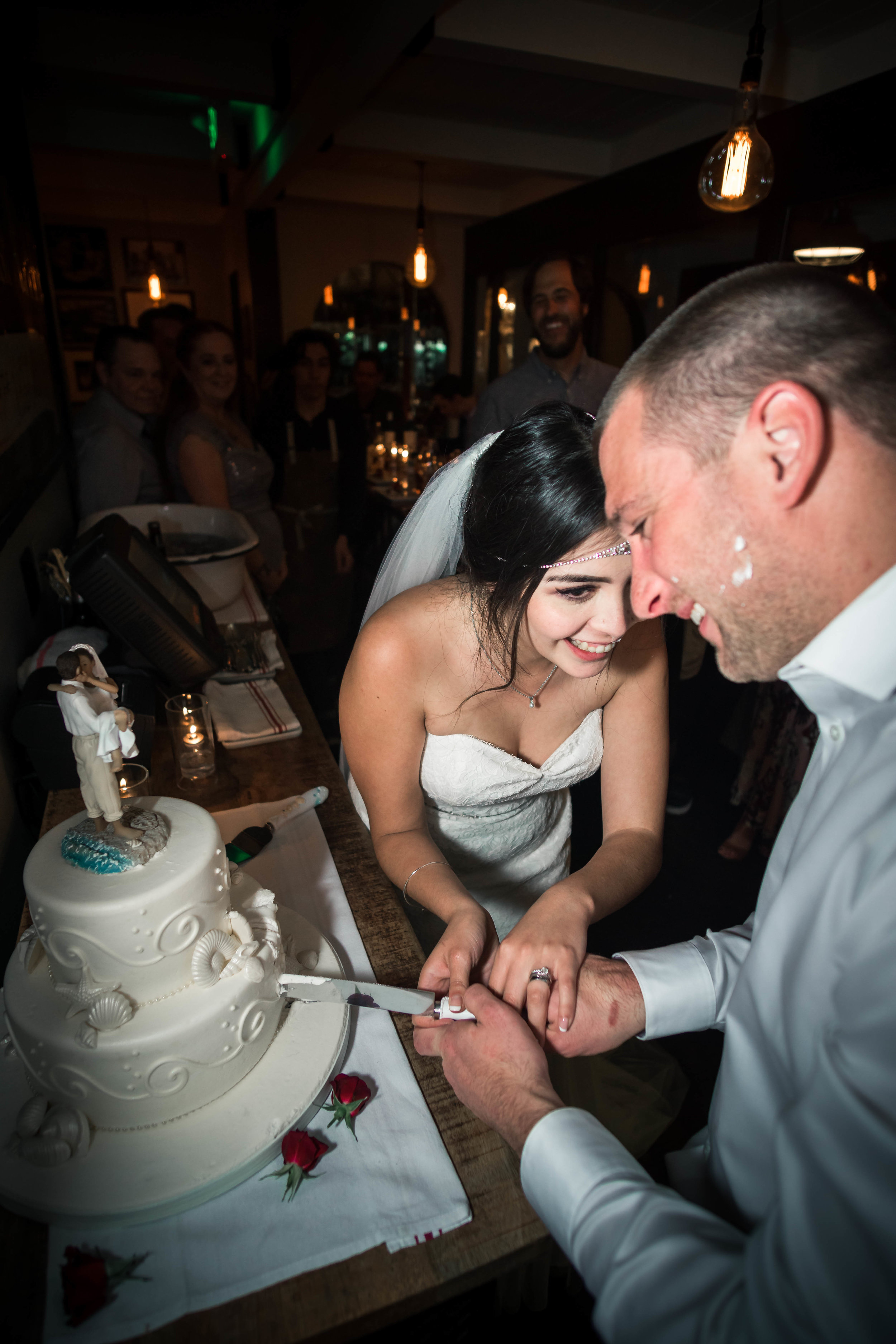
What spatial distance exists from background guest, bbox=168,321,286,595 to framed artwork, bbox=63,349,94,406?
23.4ft

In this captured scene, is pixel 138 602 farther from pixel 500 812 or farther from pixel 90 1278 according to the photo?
pixel 90 1278

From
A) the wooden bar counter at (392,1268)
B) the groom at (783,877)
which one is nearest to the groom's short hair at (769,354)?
the groom at (783,877)

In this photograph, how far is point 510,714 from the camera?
1.78 m

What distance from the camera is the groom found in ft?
1.98

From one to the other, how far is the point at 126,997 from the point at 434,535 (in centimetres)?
134

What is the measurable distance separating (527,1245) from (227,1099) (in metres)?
0.41

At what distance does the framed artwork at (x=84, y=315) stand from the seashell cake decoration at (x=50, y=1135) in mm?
11201

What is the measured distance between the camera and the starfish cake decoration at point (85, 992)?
81cm

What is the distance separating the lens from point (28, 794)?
1693 mm

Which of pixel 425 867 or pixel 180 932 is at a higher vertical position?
pixel 180 932

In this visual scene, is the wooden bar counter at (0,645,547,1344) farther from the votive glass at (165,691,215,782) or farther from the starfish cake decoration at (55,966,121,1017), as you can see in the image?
the votive glass at (165,691,215,782)

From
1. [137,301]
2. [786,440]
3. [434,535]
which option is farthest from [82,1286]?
[137,301]

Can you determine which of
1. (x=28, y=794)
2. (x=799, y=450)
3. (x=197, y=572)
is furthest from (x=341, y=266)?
(x=799, y=450)

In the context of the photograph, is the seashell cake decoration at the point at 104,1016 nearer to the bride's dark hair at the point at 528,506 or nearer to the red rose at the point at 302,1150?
the red rose at the point at 302,1150
